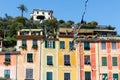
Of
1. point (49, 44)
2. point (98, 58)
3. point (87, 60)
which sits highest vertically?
point (49, 44)

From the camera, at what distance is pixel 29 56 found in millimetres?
56781

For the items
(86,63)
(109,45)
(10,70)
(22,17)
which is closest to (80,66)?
(86,63)

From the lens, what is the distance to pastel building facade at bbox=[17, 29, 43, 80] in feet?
184

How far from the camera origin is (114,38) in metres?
58.9

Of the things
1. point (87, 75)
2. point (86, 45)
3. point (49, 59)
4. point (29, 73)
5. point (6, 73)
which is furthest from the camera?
point (86, 45)

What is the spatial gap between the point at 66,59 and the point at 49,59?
2441 mm

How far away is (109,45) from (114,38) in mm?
1314

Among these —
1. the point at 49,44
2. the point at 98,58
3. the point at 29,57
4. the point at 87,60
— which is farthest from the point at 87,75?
the point at 29,57

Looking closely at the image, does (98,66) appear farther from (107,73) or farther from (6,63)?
(6,63)

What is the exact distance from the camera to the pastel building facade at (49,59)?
56438 mm

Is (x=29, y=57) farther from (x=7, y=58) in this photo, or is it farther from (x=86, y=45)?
(x=86, y=45)

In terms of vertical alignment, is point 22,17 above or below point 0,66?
above

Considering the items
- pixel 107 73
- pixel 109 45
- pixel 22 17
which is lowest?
pixel 107 73

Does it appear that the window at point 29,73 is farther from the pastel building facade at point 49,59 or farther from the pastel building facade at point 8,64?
the pastel building facade at point 8,64
